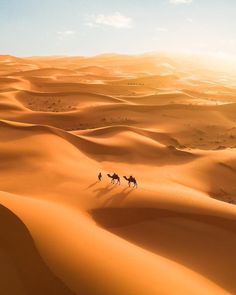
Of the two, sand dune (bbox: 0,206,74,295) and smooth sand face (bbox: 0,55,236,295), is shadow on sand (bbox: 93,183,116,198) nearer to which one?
smooth sand face (bbox: 0,55,236,295)

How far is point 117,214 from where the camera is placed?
573 cm

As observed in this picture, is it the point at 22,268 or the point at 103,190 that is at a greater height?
the point at 22,268

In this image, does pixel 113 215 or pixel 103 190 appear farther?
pixel 103 190

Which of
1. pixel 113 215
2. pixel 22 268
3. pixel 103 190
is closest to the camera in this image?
pixel 22 268

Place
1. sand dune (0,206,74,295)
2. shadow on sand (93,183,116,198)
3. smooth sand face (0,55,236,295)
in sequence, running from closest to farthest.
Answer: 1. sand dune (0,206,74,295)
2. smooth sand face (0,55,236,295)
3. shadow on sand (93,183,116,198)

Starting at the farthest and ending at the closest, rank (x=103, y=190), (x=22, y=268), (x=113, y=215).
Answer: (x=103, y=190) < (x=113, y=215) < (x=22, y=268)

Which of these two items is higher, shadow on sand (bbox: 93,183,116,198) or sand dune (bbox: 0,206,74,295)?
sand dune (bbox: 0,206,74,295)

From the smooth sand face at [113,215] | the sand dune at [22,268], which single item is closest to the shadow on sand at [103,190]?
the smooth sand face at [113,215]

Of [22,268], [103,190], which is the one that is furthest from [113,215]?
[22,268]

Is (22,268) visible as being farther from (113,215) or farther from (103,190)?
(103,190)

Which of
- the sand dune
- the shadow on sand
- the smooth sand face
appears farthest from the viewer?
the shadow on sand

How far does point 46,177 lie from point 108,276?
383cm

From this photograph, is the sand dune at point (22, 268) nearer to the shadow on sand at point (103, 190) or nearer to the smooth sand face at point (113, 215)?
the smooth sand face at point (113, 215)

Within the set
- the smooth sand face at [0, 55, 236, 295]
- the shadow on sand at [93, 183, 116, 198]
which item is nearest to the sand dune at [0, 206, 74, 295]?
the smooth sand face at [0, 55, 236, 295]
